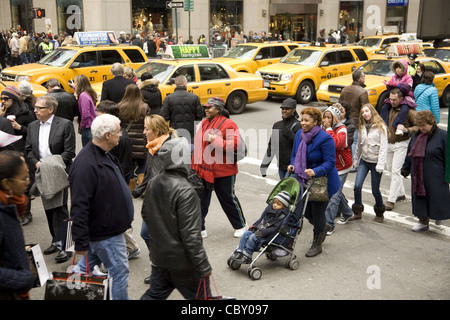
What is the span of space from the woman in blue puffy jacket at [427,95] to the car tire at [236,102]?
673 centimetres

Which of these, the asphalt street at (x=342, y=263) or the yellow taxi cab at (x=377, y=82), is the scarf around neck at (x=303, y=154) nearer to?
the asphalt street at (x=342, y=263)

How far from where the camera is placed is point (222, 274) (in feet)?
19.5

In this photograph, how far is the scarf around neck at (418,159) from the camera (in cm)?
714

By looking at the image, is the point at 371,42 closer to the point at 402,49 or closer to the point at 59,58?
the point at 402,49

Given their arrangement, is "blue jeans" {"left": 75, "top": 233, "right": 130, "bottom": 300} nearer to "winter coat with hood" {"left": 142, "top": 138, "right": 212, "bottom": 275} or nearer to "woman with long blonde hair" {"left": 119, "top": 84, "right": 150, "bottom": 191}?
"winter coat with hood" {"left": 142, "top": 138, "right": 212, "bottom": 275}

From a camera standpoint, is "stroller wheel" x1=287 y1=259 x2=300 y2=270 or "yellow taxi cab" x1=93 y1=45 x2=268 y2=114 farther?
"yellow taxi cab" x1=93 y1=45 x2=268 y2=114

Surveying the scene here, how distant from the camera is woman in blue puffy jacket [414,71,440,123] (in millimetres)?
9602

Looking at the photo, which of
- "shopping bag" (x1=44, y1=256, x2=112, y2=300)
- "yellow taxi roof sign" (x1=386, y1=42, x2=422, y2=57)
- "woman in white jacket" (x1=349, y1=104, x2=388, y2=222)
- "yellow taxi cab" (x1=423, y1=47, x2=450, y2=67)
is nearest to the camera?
"shopping bag" (x1=44, y1=256, x2=112, y2=300)

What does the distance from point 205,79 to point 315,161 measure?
29.7ft

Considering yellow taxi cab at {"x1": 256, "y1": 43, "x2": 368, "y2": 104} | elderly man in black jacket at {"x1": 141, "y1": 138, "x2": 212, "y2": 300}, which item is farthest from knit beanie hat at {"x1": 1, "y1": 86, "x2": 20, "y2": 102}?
yellow taxi cab at {"x1": 256, "y1": 43, "x2": 368, "y2": 104}

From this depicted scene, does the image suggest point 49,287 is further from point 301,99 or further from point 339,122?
point 301,99

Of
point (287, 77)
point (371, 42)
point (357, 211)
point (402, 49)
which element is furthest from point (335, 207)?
point (371, 42)

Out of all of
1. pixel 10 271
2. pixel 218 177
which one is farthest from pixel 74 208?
pixel 218 177

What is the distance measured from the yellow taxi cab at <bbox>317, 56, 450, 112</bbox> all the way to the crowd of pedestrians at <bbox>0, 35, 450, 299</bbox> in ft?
15.2
